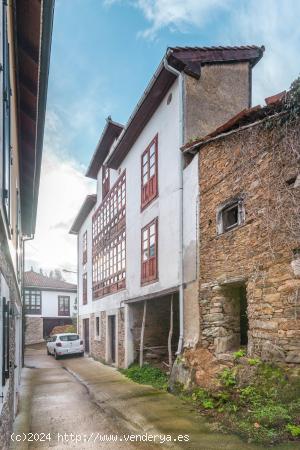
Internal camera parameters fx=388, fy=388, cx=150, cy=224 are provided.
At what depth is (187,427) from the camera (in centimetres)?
662

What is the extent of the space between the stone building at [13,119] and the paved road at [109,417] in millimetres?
923

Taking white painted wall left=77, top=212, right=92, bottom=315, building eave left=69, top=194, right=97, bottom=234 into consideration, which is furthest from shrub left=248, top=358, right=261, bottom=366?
building eave left=69, top=194, right=97, bottom=234

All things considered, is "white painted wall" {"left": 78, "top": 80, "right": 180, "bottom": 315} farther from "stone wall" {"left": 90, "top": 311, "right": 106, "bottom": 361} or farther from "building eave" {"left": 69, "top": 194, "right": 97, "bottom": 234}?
"building eave" {"left": 69, "top": 194, "right": 97, "bottom": 234}

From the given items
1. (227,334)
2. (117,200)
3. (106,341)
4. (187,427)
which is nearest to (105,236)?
(117,200)

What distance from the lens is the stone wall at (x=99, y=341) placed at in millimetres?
17922

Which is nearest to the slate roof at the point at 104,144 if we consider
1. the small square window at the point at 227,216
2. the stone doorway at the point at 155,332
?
the stone doorway at the point at 155,332

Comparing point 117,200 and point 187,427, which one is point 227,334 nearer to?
point 187,427

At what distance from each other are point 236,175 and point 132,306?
303 inches

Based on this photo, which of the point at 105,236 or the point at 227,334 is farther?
the point at 105,236

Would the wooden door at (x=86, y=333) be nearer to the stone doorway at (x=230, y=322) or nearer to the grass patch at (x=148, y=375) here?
the grass patch at (x=148, y=375)

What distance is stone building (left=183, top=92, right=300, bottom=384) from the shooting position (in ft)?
22.0

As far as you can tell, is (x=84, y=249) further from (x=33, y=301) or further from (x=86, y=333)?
(x=33, y=301)

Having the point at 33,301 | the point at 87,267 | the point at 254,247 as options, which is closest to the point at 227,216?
the point at 254,247

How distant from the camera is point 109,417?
797cm
